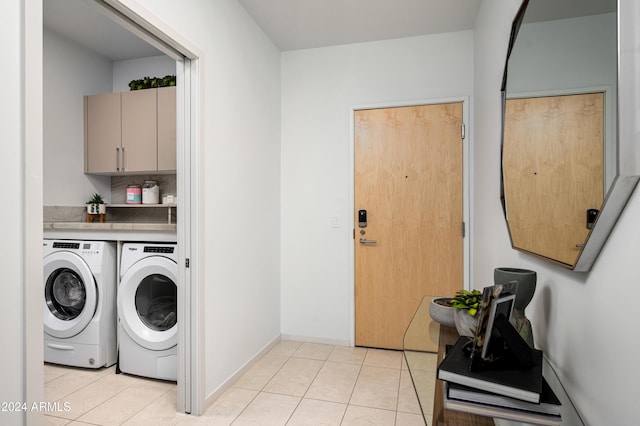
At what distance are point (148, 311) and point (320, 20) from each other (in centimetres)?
253

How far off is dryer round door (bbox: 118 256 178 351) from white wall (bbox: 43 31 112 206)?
129 cm

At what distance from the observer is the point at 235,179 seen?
251cm

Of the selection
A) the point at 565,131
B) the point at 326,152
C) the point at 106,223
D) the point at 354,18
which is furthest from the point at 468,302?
the point at 106,223

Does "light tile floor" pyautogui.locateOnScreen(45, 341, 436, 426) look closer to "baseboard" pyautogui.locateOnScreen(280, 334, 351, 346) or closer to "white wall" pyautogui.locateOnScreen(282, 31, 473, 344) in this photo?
"baseboard" pyautogui.locateOnScreen(280, 334, 351, 346)

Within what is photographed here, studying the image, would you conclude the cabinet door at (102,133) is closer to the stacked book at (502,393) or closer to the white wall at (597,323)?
the white wall at (597,323)

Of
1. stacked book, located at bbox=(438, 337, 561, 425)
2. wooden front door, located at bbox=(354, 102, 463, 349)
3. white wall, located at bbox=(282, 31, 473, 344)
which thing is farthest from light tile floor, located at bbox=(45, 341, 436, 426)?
stacked book, located at bbox=(438, 337, 561, 425)

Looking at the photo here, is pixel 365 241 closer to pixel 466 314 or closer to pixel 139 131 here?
pixel 466 314

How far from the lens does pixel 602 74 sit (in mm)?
810

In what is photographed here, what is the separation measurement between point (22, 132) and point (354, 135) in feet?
7.83

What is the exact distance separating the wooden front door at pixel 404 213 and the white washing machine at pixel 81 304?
1.94 meters

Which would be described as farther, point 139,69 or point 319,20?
point 139,69

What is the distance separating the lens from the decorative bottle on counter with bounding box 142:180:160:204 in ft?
11.1

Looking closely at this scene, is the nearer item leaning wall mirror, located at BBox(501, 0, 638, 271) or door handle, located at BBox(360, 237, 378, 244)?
leaning wall mirror, located at BBox(501, 0, 638, 271)

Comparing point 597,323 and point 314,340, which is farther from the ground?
point 597,323
